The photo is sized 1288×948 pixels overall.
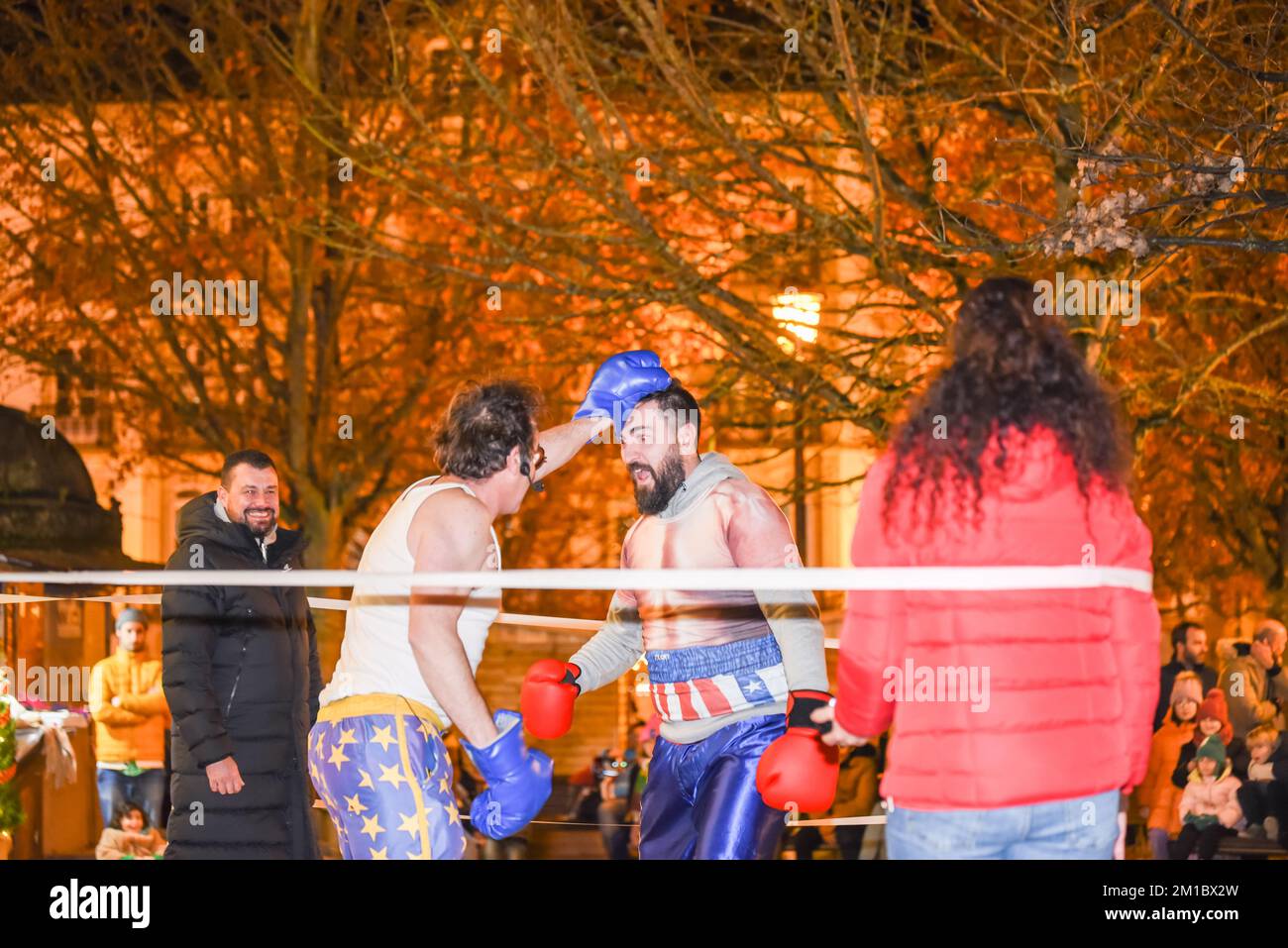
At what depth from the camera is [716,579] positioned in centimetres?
372

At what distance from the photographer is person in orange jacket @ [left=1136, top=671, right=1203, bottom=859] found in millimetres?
7480

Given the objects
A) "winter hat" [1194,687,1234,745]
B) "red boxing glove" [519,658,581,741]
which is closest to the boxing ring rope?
"red boxing glove" [519,658,581,741]

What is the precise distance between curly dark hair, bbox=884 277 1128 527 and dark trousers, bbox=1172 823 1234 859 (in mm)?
4524

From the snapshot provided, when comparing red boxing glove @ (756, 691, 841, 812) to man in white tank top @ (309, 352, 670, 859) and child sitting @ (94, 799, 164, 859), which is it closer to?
man in white tank top @ (309, 352, 670, 859)

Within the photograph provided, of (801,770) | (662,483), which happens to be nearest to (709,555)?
(662,483)

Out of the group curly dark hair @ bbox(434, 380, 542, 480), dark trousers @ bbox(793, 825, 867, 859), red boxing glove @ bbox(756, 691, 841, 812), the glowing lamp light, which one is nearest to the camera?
red boxing glove @ bbox(756, 691, 841, 812)

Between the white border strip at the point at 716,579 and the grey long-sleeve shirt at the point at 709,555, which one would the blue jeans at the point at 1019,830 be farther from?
the grey long-sleeve shirt at the point at 709,555

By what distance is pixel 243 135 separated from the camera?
12234 mm

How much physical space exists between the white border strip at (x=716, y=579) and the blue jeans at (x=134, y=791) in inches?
139

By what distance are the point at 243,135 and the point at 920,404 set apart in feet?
32.8

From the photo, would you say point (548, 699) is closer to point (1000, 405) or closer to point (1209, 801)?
point (1000, 405)

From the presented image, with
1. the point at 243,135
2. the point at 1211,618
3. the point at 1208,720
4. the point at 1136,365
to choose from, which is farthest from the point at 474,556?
the point at 1211,618

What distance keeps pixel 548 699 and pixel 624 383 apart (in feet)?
3.19
